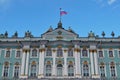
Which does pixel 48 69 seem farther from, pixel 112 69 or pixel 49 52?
pixel 112 69

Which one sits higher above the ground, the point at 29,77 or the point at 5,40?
the point at 5,40

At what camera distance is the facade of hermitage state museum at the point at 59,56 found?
4903cm

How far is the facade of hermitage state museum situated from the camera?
49.0m

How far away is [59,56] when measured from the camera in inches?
1989

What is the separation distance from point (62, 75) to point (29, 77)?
6778mm

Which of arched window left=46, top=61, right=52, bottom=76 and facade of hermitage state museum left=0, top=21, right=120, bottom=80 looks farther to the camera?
arched window left=46, top=61, right=52, bottom=76

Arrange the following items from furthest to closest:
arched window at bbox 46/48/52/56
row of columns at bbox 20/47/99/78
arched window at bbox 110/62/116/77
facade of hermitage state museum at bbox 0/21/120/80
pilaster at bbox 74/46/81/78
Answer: arched window at bbox 46/48/52/56
arched window at bbox 110/62/116/77
facade of hermitage state museum at bbox 0/21/120/80
row of columns at bbox 20/47/99/78
pilaster at bbox 74/46/81/78

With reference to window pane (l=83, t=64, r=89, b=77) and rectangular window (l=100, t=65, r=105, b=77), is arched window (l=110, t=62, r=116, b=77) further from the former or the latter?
window pane (l=83, t=64, r=89, b=77)

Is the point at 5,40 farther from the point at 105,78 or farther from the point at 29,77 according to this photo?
the point at 105,78

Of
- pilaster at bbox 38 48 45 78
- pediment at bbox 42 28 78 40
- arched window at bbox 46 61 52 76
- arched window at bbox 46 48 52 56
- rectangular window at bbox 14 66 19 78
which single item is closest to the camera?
pilaster at bbox 38 48 45 78

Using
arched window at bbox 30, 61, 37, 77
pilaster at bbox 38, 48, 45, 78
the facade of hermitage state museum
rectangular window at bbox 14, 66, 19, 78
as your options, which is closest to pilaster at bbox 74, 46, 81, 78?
the facade of hermitage state museum

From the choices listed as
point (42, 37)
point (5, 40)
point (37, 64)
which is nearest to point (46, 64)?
point (37, 64)

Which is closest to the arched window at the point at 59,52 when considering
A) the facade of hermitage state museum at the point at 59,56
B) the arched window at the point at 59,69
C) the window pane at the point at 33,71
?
the facade of hermitage state museum at the point at 59,56

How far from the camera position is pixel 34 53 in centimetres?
5131
